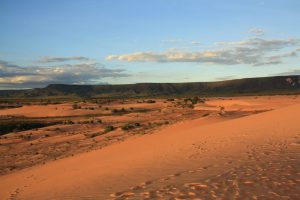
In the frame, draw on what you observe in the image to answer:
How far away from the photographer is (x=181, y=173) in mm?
8805

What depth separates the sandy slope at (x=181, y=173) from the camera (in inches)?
282

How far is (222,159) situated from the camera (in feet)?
33.5

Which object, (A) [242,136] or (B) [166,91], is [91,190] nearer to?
(A) [242,136]

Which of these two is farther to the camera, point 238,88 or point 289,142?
point 238,88

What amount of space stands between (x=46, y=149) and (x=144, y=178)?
11.3 meters

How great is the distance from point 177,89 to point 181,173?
156 metres

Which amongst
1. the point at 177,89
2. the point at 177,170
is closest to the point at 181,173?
the point at 177,170

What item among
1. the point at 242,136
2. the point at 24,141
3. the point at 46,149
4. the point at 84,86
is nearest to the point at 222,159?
the point at 242,136

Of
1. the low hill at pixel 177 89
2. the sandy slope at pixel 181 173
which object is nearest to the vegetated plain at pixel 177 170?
the sandy slope at pixel 181 173

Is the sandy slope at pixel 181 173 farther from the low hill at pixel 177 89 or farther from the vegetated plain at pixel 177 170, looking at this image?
the low hill at pixel 177 89

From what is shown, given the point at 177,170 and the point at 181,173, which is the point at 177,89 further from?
the point at 181,173

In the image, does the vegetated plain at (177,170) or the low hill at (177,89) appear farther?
the low hill at (177,89)

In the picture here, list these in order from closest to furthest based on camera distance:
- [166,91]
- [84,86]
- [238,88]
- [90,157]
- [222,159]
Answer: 1. [222,159]
2. [90,157]
3. [238,88]
4. [166,91]
5. [84,86]

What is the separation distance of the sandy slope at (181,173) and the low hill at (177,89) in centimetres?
12728
